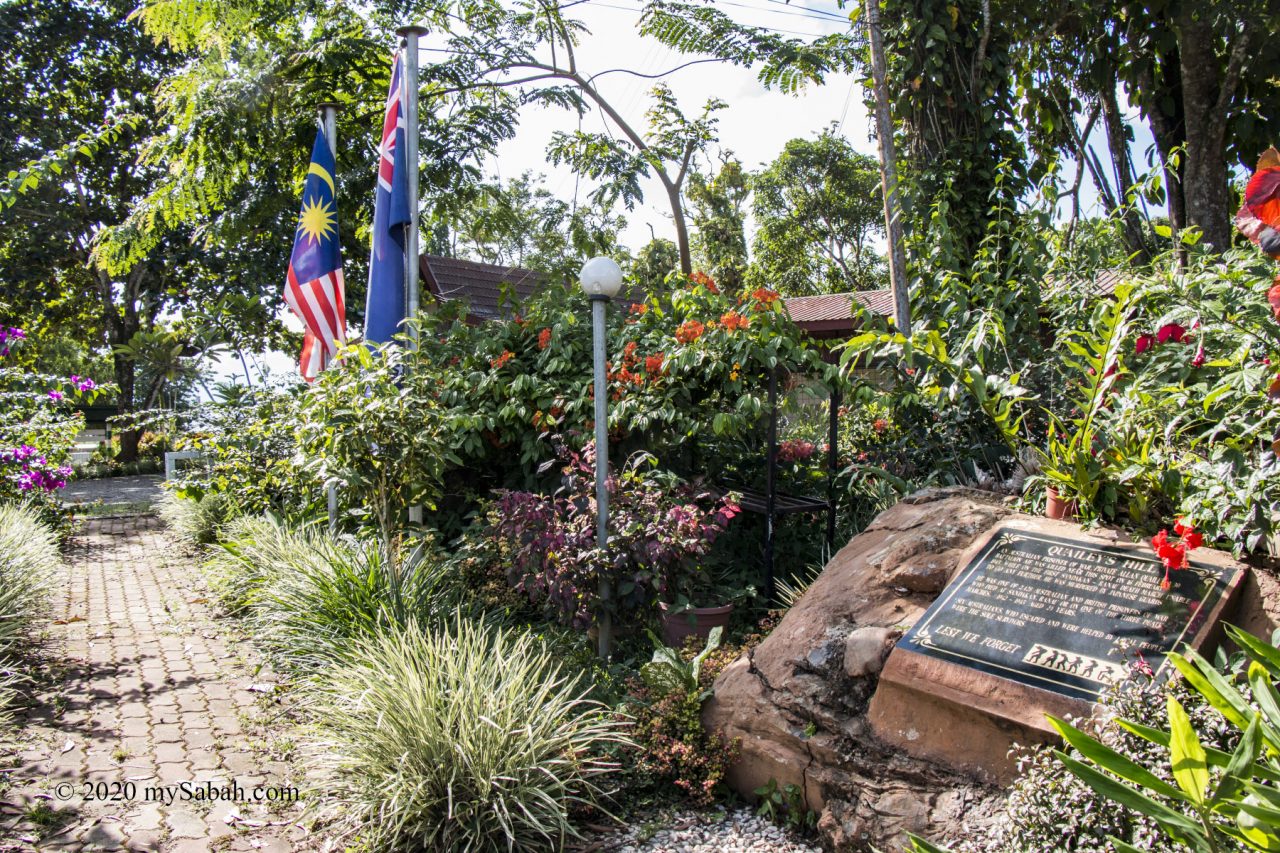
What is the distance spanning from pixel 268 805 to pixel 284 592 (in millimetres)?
1727

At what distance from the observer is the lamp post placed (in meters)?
4.25

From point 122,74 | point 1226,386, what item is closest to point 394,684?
point 1226,386

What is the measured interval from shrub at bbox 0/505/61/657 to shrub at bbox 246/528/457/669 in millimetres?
1220

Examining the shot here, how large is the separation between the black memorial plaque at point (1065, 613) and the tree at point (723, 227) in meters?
19.3

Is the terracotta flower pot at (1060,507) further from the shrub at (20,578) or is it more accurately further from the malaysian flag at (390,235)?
the shrub at (20,578)

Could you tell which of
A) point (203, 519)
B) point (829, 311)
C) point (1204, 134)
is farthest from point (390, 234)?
point (829, 311)

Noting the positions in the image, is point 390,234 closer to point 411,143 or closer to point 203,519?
point 411,143

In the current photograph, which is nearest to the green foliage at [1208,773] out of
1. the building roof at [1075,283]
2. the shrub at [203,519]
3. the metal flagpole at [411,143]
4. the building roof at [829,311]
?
the building roof at [1075,283]

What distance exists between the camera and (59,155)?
221 inches

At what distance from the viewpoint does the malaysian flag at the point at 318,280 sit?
6.70m

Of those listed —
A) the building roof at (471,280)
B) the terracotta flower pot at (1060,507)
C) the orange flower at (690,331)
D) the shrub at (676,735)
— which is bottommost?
the shrub at (676,735)

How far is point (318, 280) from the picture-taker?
6.76 metres

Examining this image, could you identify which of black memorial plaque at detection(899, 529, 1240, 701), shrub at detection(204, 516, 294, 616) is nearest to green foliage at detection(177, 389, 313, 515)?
shrub at detection(204, 516, 294, 616)

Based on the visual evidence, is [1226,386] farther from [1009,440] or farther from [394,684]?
[394,684]
